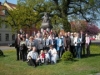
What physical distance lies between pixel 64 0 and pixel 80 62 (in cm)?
2344

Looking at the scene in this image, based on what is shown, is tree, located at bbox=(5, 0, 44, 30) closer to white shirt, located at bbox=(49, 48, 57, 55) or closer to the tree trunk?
the tree trunk

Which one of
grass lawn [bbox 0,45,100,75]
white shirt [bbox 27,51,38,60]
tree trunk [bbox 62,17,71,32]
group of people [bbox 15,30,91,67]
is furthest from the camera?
tree trunk [bbox 62,17,71,32]

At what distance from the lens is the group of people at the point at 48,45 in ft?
51.6

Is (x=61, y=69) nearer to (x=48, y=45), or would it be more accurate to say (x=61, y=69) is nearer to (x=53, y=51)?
(x=53, y=51)

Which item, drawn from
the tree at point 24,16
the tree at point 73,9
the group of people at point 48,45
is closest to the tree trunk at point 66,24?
the tree at point 73,9

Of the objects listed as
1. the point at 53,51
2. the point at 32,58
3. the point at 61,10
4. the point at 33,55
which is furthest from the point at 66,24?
the point at 32,58

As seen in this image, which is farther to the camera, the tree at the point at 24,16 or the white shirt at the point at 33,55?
the tree at the point at 24,16

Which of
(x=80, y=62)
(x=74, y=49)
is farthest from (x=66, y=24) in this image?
(x=80, y=62)

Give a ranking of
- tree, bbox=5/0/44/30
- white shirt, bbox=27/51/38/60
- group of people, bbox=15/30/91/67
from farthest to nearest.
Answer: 1. tree, bbox=5/0/44/30
2. group of people, bbox=15/30/91/67
3. white shirt, bbox=27/51/38/60

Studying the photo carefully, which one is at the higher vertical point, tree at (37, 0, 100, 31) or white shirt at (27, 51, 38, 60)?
tree at (37, 0, 100, 31)

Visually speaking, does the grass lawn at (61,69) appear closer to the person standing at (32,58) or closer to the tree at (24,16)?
the person standing at (32,58)

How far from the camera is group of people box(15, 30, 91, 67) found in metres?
15.7

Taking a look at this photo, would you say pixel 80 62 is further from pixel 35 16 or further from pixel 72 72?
pixel 35 16

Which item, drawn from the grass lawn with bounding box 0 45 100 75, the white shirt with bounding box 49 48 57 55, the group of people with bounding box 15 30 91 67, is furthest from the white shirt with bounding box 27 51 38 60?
the white shirt with bounding box 49 48 57 55
